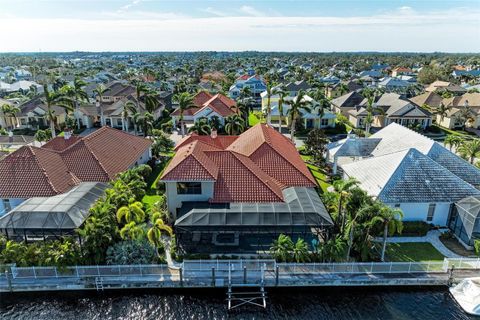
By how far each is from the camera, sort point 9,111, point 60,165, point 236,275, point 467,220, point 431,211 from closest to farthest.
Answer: point 236,275 < point 467,220 < point 431,211 < point 60,165 < point 9,111

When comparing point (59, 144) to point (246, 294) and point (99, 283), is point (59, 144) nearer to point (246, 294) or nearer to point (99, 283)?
point (99, 283)

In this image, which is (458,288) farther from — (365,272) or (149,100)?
(149,100)

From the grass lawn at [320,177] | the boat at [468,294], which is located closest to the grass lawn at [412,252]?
the boat at [468,294]

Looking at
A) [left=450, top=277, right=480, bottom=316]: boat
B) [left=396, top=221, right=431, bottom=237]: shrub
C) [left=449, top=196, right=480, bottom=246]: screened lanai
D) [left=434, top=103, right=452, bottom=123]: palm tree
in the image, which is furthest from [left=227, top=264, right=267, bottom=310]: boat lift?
[left=434, top=103, right=452, bottom=123]: palm tree

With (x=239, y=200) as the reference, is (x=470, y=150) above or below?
above

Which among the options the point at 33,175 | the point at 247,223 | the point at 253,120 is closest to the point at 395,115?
the point at 253,120

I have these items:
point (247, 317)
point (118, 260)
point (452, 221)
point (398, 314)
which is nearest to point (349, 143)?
point (452, 221)

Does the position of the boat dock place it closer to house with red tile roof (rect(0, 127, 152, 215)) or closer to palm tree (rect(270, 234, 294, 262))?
palm tree (rect(270, 234, 294, 262))

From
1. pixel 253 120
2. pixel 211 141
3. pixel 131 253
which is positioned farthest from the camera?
pixel 253 120
